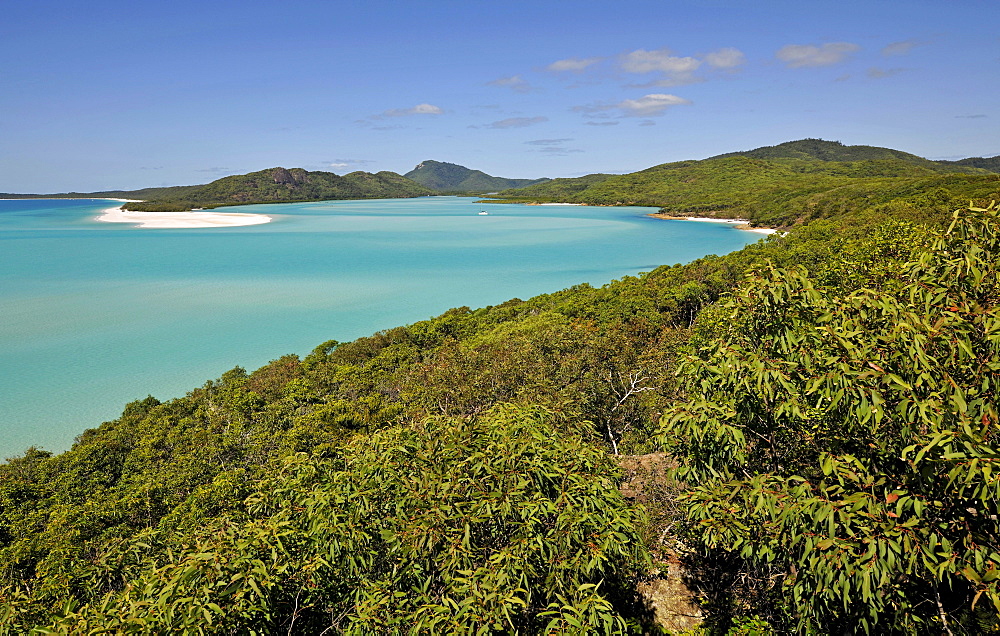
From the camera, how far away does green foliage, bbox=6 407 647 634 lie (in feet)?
12.7

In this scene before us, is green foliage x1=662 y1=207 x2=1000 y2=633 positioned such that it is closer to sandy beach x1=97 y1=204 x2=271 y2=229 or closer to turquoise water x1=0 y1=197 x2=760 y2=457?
turquoise water x1=0 y1=197 x2=760 y2=457

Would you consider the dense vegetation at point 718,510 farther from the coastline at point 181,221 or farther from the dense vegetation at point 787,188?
the coastline at point 181,221

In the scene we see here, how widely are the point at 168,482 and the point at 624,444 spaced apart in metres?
10.6

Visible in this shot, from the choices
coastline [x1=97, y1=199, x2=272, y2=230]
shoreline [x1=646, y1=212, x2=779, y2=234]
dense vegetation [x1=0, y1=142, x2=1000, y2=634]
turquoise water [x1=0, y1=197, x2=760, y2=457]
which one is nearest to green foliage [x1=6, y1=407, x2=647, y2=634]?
dense vegetation [x1=0, y1=142, x2=1000, y2=634]

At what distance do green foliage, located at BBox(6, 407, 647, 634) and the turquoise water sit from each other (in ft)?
62.3

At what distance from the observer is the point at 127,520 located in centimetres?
1088

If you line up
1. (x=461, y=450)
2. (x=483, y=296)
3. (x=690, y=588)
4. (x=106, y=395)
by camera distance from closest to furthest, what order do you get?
(x=461, y=450) → (x=690, y=588) → (x=106, y=395) → (x=483, y=296)

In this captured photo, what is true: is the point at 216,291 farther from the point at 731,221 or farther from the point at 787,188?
the point at 787,188

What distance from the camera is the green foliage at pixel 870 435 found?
3424mm

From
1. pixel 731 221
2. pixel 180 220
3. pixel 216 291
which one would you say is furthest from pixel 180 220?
pixel 731 221

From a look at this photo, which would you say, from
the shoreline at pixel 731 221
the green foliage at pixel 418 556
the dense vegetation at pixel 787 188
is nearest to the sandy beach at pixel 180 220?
the shoreline at pixel 731 221

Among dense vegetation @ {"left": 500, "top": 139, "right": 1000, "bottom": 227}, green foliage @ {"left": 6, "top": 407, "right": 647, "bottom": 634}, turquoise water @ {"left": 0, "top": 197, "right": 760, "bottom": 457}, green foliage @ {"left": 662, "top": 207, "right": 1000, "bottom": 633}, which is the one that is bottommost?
turquoise water @ {"left": 0, "top": 197, "right": 760, "bottom": 457}

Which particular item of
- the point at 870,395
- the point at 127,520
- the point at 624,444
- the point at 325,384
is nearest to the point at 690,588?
the point at 870,395

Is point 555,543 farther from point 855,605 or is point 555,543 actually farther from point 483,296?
point 483,296
